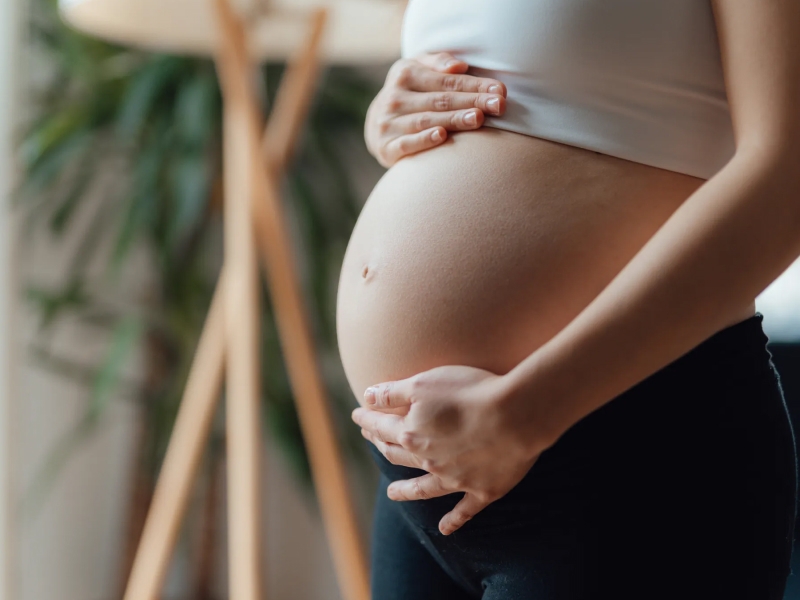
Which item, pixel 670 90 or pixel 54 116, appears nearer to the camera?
pixel 670 90

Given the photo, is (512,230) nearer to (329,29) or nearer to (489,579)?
(489,579)

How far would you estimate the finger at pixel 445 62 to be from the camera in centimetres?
63

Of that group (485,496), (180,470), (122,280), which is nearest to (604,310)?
(485,496)

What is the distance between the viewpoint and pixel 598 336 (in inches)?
18.6

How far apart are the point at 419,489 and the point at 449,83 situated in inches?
11.8

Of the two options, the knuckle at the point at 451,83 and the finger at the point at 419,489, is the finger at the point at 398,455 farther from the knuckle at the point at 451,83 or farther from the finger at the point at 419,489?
the knuckle at the point at 451,83

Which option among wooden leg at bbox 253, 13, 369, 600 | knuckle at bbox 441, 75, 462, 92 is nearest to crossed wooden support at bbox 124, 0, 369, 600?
wooden leg at bbox 253, 13, 369, 600

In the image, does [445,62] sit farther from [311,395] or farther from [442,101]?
[311,395]

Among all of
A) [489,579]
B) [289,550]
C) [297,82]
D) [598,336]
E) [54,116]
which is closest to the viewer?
[598,336]

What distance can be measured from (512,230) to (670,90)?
0.14 m

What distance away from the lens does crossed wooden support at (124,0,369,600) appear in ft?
4.28

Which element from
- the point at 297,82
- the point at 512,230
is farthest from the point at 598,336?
the point at 297,82

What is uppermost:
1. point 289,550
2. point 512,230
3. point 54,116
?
point 54,116

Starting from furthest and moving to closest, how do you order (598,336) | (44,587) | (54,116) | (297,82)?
(44,587), (54,116), (297,82), (598,336)
